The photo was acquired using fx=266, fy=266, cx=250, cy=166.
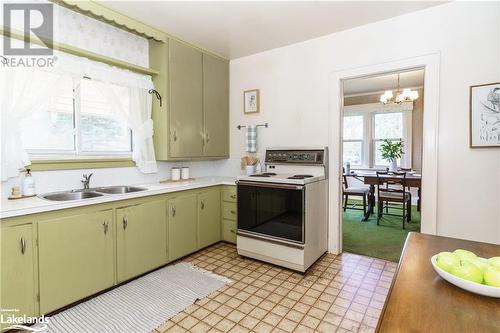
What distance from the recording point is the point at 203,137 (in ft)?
11.1

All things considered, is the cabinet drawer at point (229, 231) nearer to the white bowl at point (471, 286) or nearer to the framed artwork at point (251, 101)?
the framed artwork at point (251, 101)

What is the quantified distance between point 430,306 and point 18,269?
7.34ft

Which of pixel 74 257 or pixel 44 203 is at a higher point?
pixel 44 203

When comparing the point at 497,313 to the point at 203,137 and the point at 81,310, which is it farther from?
the point at 203,137

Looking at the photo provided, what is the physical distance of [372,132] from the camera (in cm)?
618

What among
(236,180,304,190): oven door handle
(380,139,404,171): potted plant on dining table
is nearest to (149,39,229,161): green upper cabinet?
(236,180,304,190): oven door handle

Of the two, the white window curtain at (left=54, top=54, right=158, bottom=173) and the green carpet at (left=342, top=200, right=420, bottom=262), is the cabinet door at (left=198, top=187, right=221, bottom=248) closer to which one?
the white window curtain at (left=54, top=54, right=158, bottom=173)

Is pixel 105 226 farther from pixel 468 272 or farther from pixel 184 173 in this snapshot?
pixel 468 272

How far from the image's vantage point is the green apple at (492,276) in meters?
0.75

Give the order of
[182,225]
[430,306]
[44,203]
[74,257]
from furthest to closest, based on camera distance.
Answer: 1. [182,225]
2. [74,257]
3. [44,203]
4. [430,306]

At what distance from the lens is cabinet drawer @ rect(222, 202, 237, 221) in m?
3.26

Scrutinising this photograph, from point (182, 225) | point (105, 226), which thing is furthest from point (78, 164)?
point (182, 225)

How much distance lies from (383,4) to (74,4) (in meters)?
2.60

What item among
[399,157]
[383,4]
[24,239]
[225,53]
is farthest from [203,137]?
[399,157]
